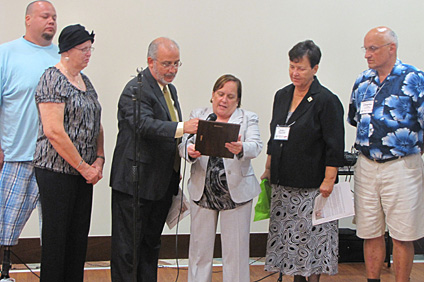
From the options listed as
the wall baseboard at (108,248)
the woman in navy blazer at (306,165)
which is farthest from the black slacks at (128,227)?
the wall baseboard at (108,248)

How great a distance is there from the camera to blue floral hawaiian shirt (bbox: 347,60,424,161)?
9.75 feet

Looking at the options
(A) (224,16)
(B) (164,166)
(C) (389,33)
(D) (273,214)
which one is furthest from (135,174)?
(A) (224,16)

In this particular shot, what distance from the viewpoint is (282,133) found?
3.03m

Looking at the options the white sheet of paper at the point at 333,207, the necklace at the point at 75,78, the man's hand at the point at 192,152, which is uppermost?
the necklace at the point at 75,78

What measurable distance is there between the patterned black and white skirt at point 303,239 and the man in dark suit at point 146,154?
2.72 ft

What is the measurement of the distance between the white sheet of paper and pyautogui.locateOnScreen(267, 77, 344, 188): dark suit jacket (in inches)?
4.8

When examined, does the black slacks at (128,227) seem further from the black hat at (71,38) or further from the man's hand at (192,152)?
the black hat at (71,38)

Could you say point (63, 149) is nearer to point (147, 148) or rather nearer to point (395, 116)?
point (147, 148)

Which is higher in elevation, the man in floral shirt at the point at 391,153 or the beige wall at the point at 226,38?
the beige wall at the point at 226,38

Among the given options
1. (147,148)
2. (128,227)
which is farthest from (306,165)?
(128,227)

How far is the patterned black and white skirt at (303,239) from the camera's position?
9.84 ft

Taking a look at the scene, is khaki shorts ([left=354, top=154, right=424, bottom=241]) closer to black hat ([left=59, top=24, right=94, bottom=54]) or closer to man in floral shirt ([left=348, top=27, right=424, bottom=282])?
man in floral shirt ([left=348, top=27, right=424, bottom=282])

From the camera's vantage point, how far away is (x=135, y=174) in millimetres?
2436

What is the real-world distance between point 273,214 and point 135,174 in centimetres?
113
